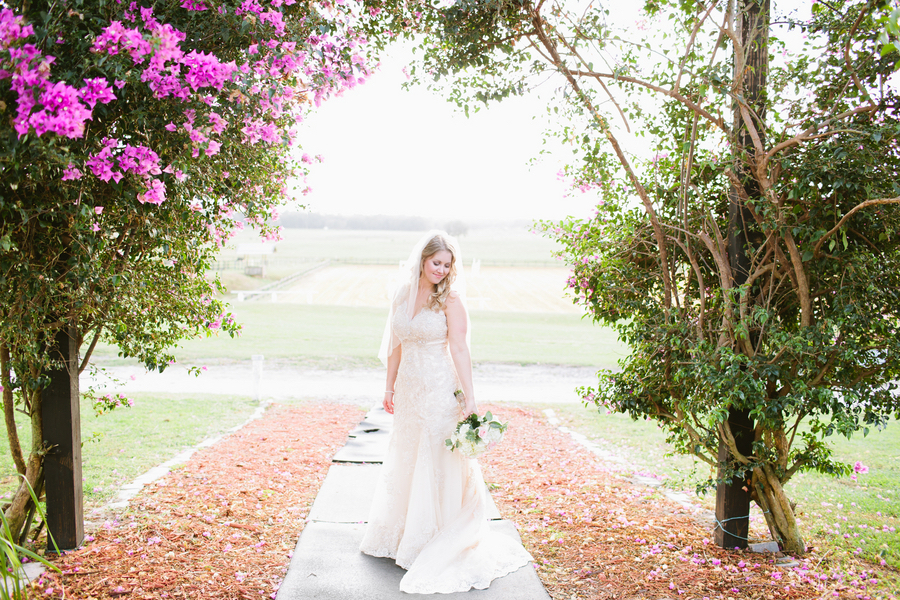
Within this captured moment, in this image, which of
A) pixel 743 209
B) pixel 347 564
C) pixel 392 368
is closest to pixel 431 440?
pixel 392 368

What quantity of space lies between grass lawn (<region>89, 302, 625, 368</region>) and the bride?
6.99 meters

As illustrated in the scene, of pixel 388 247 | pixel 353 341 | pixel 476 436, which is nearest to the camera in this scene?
pixel 476 436

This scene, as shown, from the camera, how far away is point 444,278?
3.77 m

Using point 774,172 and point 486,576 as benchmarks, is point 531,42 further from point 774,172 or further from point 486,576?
point 486,576

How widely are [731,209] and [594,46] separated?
1418mm

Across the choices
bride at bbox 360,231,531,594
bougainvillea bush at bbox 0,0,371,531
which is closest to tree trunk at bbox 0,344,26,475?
bougainvillea bush at bbox 0,0,371,531

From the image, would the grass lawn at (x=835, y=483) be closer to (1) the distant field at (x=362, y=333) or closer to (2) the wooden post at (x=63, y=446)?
(1) the distant field at (x=362, y=333)

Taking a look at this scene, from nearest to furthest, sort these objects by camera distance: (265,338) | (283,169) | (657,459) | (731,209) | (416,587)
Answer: (416,587), (731,209), (283,169), (657,459), (265,338)

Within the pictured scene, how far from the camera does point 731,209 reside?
388 centimetres

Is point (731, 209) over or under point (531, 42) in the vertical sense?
under

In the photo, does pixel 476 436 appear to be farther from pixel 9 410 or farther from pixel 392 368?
pixel 9 410

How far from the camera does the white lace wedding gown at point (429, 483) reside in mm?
3572

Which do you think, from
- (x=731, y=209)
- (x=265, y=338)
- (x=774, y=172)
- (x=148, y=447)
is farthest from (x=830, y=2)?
(x=265, y=338)

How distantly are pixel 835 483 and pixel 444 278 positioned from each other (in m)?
5.25
